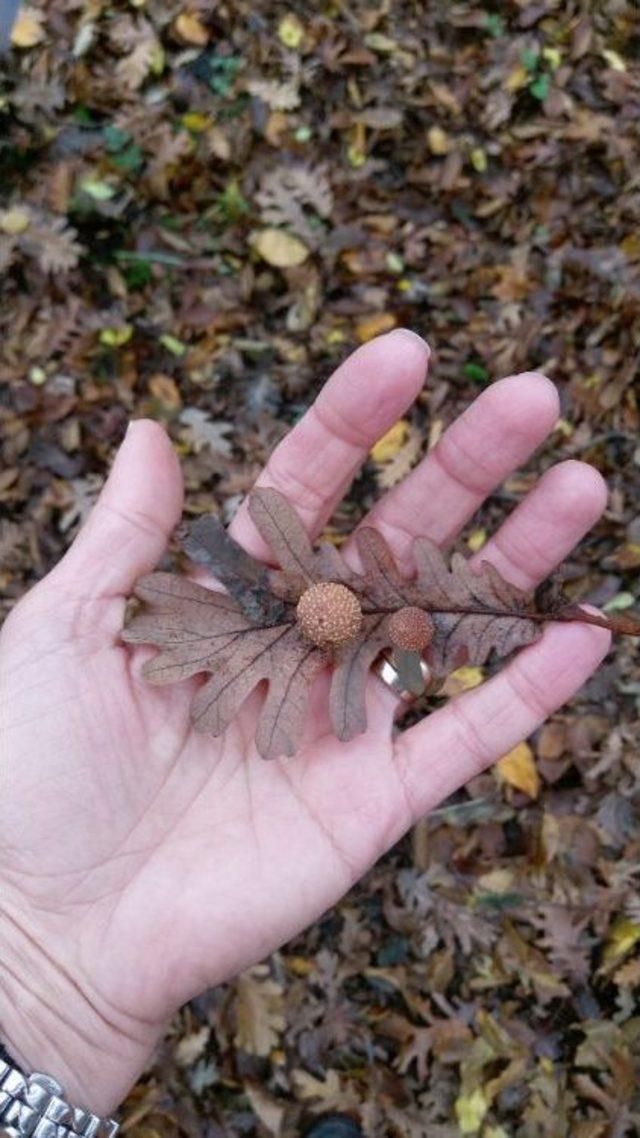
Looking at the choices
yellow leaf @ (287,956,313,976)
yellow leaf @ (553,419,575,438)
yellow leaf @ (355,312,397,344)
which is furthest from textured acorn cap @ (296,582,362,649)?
yellow leaf @ (355,312,397,344)

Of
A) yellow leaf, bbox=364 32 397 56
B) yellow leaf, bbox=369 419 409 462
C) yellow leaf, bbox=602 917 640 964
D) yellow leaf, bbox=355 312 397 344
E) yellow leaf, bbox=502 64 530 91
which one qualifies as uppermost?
yellow leaf, bbox=364 32 397 56

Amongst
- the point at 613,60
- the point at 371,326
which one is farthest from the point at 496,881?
the point at 613,60

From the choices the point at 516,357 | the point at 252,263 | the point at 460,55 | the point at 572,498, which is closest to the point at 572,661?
the point at 572,498

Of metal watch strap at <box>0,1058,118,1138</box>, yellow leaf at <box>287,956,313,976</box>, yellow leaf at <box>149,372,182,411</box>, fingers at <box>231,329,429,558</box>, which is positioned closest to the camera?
metal watch strap at <box>0,1058,118,1138</box>

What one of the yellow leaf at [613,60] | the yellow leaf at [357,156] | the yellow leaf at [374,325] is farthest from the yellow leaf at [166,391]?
the yellow leaf at [613,60]

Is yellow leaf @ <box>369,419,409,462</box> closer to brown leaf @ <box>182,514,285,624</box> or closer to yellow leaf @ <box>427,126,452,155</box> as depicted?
yellow leaf @ <box>427,126,452,155</box>

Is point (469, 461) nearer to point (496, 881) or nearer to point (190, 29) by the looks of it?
point (496, 881)
